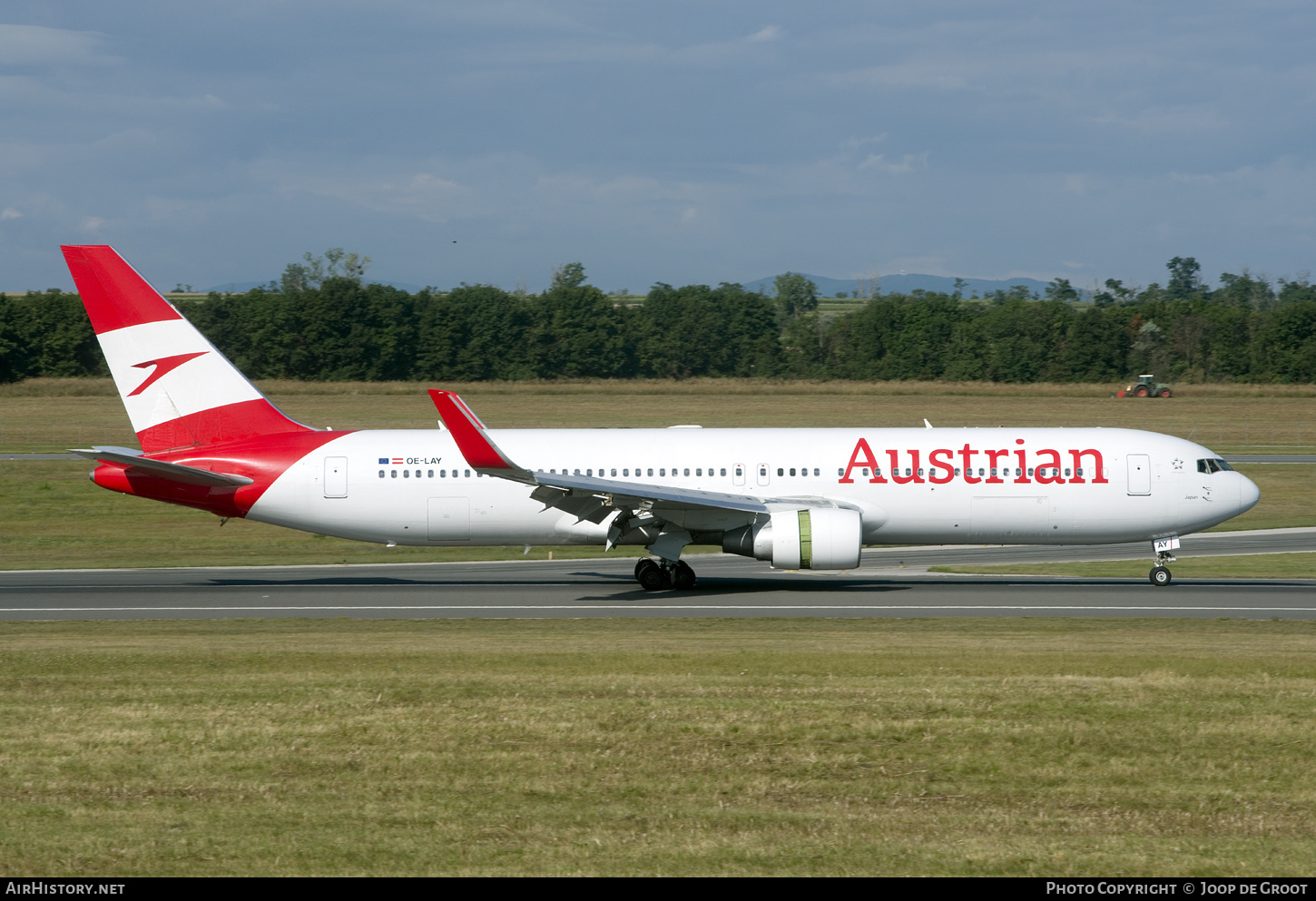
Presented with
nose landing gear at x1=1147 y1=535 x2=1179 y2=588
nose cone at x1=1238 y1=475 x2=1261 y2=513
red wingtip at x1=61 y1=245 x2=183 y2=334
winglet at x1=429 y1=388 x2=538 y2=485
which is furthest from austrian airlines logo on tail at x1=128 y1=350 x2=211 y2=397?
nose cone at x1=1238 y1=475 x2=1261 y2=513

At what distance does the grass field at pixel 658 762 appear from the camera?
857cm

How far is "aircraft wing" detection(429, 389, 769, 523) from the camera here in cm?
2442

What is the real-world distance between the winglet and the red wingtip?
880 cm

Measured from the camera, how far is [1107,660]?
52.1ft

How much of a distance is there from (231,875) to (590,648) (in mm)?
9745

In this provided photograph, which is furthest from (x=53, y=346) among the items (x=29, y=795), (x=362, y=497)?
(x=29, y=795)

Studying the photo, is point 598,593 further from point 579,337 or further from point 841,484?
point 579,337

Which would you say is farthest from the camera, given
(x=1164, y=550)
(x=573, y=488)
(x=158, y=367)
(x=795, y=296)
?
(x=795, y=296)

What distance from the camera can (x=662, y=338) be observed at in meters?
124

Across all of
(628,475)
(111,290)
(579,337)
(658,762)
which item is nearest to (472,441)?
(628,475)

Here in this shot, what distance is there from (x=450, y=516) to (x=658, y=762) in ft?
59.1

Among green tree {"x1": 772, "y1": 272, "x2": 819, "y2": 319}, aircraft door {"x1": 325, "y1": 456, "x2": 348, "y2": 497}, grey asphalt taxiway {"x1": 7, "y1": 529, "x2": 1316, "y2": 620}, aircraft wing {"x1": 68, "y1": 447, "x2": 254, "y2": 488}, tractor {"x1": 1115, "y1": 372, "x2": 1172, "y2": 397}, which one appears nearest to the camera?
grey asphalt taxiway {"x1": 7, "y1": 529, "x2": 1316, "y2": 620}

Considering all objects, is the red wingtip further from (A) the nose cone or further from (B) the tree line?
(B) the tree line

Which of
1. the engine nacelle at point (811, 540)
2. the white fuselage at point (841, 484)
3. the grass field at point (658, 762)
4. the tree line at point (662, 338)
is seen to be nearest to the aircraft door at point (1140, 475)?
the white fuselage at point (841, 484)
